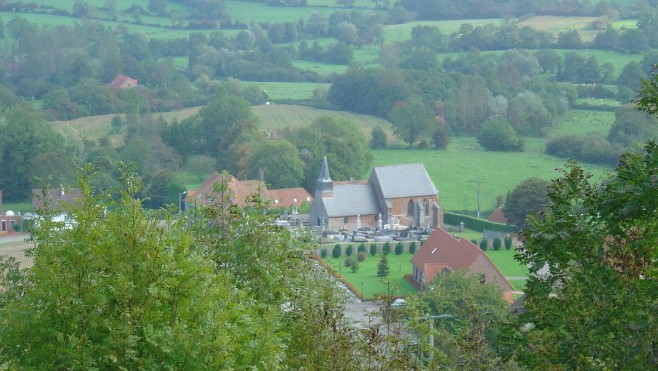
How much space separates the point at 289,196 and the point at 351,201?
3505 mm

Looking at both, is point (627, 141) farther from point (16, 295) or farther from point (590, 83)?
point (16, 295)

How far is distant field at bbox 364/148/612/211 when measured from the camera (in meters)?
59.3

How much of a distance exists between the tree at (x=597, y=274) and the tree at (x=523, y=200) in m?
38.3

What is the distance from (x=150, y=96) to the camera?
88.9 meters

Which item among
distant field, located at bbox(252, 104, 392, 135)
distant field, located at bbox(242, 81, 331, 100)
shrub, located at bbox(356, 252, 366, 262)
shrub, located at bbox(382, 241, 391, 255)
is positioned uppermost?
shrub, located at bbox(356, 252, 366, 262)

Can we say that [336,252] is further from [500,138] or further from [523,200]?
[500,138]

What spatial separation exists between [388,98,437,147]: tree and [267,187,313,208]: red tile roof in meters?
14.3

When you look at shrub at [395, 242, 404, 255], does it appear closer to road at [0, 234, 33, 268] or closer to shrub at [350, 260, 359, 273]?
shrub at [350, 260, 359, 273]

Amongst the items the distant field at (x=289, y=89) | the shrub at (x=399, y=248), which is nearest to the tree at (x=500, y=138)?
the distant field at (x=289, y=89)

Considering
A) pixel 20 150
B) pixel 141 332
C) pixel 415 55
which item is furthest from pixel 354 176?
pixel 141 332

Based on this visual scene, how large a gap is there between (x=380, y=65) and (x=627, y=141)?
38.4 metres

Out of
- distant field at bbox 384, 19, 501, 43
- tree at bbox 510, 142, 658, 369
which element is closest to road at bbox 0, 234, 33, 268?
tree at bbox 510, 142, 658, 369

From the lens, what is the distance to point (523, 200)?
1971 inches

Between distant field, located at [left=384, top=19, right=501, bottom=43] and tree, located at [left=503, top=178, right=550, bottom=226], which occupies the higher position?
tree, located at [left=503, top=178, right=550, bottom=226]
